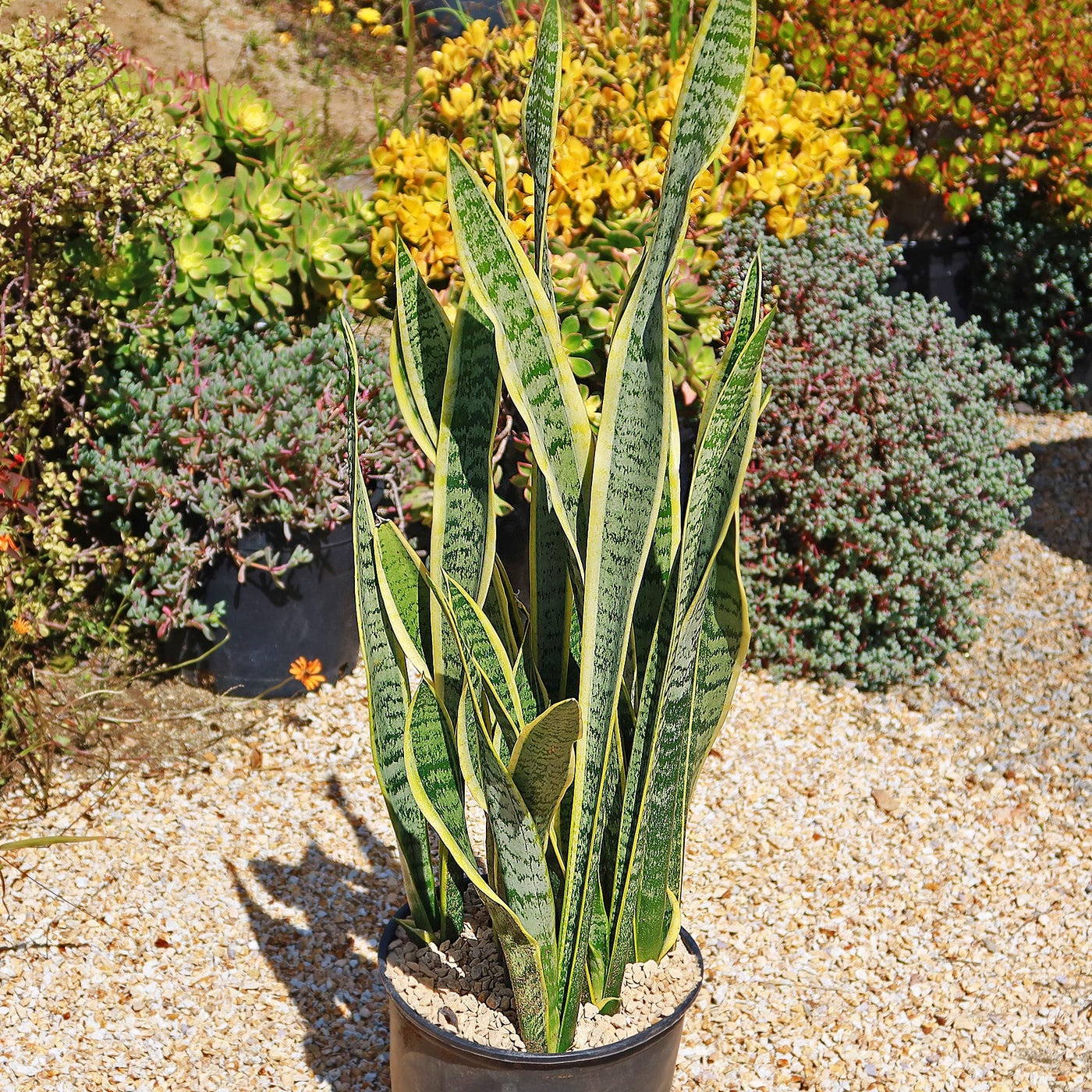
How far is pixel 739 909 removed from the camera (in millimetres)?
2623

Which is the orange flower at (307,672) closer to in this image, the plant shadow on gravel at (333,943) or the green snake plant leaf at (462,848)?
the plant shadow on gravel at (333,943)

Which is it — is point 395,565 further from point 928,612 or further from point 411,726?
point 928,612

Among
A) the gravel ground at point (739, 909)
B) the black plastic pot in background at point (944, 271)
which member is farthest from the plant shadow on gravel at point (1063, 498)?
the gravel ground at point (739, 909)

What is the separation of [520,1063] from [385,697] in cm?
54

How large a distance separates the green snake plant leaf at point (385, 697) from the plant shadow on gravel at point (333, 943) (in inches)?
23.5

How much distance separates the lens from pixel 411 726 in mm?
1537

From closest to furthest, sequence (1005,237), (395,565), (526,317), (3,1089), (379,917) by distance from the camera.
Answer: (526,317)
(395,565)
(3,1089)
(379,917)
(1005,237)

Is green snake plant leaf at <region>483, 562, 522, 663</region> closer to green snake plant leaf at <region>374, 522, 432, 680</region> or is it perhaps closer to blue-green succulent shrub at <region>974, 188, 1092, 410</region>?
green snake plant leaf at <region>374, 522, 432, 680</region>

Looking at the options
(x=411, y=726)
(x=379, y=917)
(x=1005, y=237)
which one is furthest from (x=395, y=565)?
(x=1005, y=237)

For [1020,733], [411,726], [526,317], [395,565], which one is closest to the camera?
[526,317]

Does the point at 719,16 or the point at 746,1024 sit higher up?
the point at 719,16

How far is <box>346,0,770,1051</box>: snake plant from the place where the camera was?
1.39 m

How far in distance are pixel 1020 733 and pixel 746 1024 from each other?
1.51 meters

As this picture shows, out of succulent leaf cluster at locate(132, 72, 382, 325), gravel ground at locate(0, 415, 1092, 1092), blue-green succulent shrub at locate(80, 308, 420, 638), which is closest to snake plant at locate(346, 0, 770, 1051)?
gravel ground at locate(0, 415, 1092, 1092)
